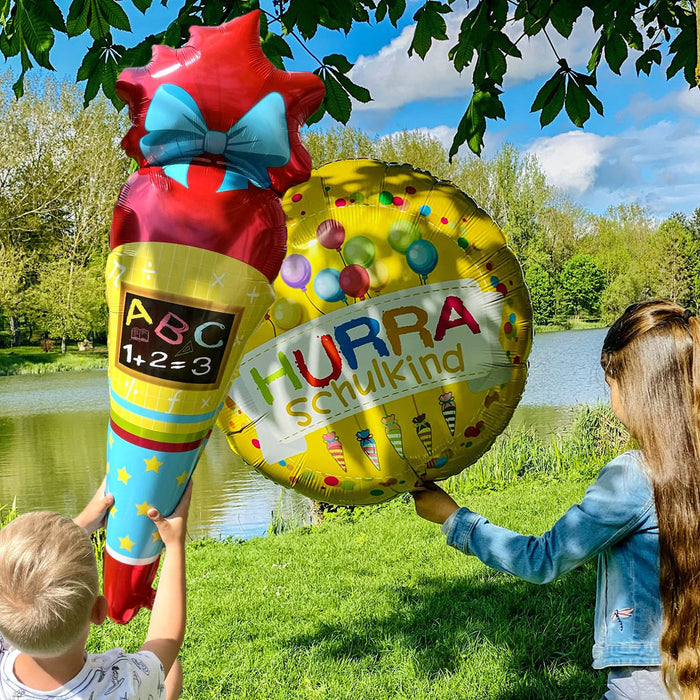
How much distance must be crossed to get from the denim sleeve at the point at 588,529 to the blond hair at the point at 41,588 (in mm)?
754

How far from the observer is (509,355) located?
177 centimetres

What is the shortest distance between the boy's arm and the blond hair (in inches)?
6.9

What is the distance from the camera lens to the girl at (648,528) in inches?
51.5

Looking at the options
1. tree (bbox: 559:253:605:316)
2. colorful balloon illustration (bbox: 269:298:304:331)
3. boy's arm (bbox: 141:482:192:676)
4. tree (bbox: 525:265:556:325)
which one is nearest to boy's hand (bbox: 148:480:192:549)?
boy's arm (bbox: 141:482:192:676)

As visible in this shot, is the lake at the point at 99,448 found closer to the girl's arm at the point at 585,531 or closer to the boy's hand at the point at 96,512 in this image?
the girl's arm at the point at 585,531

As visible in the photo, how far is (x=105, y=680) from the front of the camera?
1213 mm

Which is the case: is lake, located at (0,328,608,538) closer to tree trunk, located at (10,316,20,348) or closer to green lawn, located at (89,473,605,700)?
green lawn, located at (89,473,605,700)

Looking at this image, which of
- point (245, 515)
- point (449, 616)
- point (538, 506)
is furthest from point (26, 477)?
point (449, 616)

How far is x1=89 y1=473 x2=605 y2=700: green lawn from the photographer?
2.83 meters

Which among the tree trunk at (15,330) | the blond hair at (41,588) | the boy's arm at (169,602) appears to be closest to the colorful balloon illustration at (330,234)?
the boy's arm at (169,602)

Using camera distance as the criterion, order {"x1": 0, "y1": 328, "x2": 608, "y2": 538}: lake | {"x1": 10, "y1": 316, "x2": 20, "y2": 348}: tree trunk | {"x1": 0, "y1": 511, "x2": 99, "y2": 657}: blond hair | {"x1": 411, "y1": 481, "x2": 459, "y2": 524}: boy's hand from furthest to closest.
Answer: {"x1": 10, "y1": 316, "x2": 20, "y2": 348}: tree trunk
{"x1": 0, "y1": 328, "x2": 608, "y2": 538}: lake
{"x1": 411, "y1": 481, "x2": 459, "y2": 524}: boy's hand
{"x1": 0, "y1": 511, "x2": 99, "y2": 657}: blond hair

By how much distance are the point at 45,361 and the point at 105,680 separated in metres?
23.2

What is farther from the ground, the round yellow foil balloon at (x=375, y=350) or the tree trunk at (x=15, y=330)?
the round yellow foil balloon at (x=375, y=350)

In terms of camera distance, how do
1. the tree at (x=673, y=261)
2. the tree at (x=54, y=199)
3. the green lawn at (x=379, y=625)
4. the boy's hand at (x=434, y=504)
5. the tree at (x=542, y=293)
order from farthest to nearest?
the tree at (x=673, y=261) → the tree at (x=542, y=293) → the tree at (x=54, y=199) → the green lawn at (x=379, y=625) → the boy's hand at (x=434, y=504)
